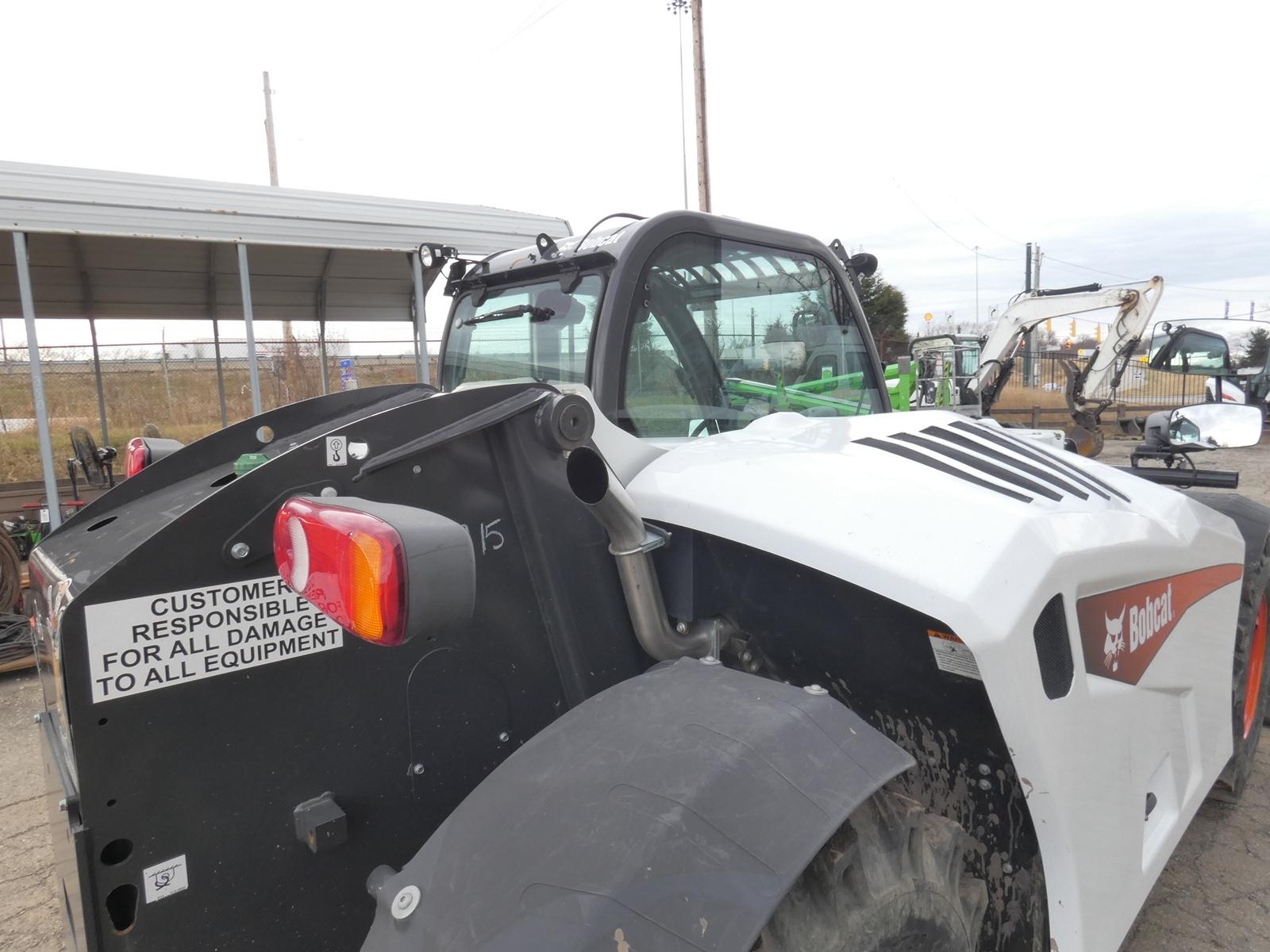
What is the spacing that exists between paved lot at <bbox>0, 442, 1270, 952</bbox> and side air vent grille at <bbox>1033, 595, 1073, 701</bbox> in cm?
150

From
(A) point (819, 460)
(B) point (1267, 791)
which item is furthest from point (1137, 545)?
(B) point (1267, 791)

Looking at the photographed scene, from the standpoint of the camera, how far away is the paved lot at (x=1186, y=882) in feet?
8.46

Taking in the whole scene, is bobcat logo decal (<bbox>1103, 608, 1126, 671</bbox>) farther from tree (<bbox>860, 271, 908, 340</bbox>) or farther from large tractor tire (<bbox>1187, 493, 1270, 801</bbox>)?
tree (<bbox>860, 271, 908, 340</bbox>)

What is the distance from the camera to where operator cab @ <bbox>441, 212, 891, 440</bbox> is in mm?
2283

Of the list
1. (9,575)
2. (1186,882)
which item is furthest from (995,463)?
(9,575)

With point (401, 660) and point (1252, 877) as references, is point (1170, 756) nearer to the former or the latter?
point (1252, 877)

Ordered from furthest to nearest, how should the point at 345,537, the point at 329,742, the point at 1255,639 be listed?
1. the point at 1255,639
2. the point at 329,742
3. the point at 345,537

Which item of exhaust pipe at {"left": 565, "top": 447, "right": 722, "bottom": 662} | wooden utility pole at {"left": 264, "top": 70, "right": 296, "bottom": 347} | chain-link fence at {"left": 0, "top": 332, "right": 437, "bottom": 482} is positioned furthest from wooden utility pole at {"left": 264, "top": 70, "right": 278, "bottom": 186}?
exhaust pipe at {"left": 565, "top": 447, "right": 722, "bottom": 662}

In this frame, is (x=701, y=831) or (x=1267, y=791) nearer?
(x=701, y=831)

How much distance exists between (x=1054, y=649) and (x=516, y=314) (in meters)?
1.95

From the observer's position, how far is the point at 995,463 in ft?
6.79

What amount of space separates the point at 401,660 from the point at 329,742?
7.1 inches

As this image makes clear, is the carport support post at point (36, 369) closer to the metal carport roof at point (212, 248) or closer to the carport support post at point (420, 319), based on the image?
the metal carport roof at point (212, 248)

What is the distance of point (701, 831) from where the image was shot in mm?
1167
